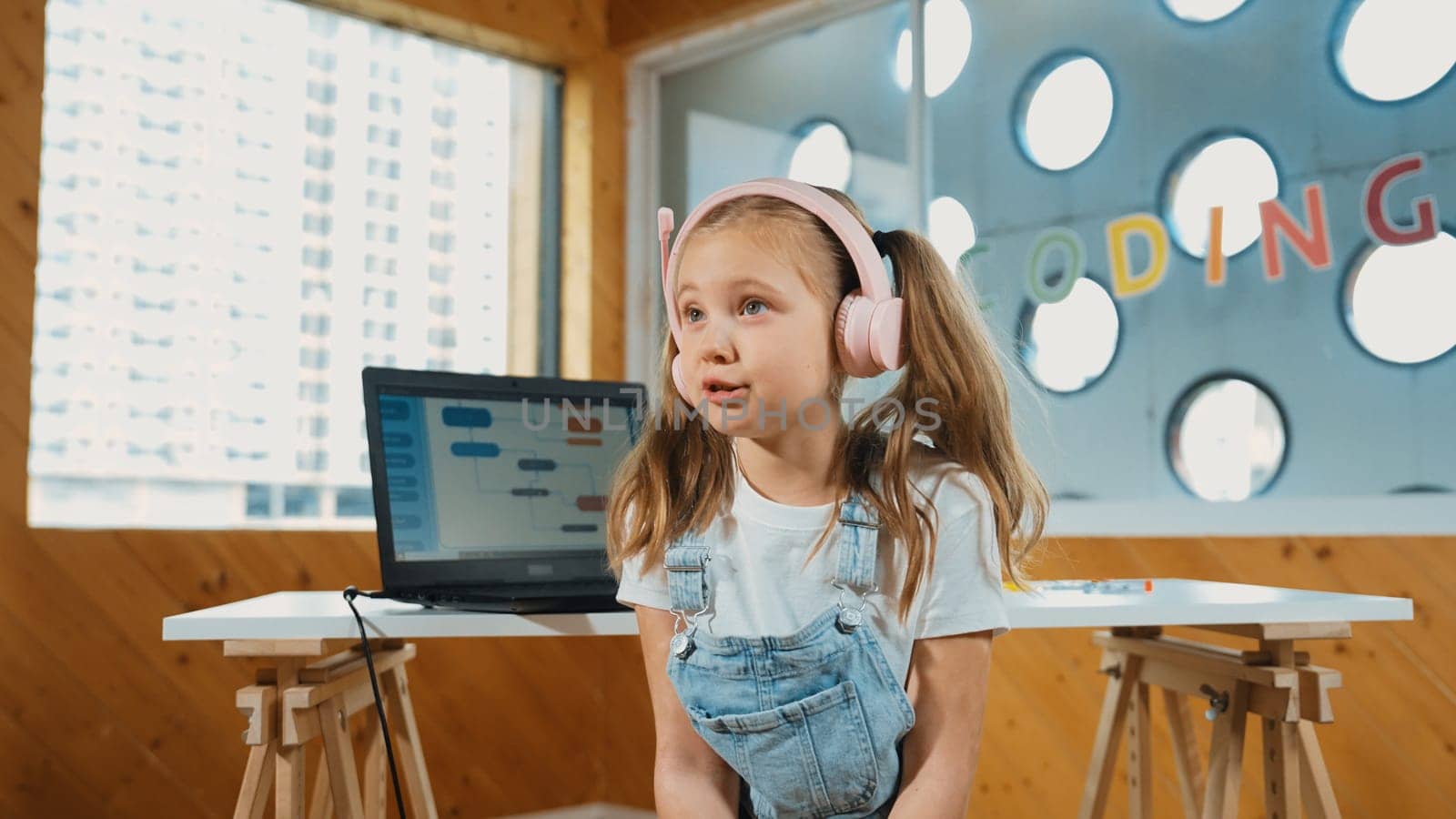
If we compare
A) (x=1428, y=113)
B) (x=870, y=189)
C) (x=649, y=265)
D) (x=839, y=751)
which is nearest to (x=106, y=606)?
(x=649, y=265)

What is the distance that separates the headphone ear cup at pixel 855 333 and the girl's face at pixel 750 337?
0.01m

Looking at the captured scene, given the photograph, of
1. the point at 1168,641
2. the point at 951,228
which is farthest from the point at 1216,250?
the point at 1168,641

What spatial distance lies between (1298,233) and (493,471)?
4.86 ft

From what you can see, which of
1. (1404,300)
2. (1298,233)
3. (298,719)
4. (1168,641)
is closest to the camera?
(298,719)

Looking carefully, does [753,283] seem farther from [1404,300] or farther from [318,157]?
[318,157]

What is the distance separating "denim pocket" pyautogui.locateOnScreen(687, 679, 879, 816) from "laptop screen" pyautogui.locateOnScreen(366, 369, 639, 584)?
784 millimetres

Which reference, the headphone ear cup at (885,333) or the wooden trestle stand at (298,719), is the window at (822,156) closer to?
the wooden trestle stand at (298,719)

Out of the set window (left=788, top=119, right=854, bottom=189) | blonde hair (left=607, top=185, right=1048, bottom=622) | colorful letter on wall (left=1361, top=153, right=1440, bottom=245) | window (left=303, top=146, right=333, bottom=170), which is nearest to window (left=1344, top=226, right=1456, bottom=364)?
colorful letter on wall (left=1361, top=153, right=1440, bottom=245)

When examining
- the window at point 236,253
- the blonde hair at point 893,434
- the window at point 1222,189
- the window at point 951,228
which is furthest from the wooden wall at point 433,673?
the blonde hair at point 893,434


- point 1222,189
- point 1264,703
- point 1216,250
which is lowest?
point 1264,703

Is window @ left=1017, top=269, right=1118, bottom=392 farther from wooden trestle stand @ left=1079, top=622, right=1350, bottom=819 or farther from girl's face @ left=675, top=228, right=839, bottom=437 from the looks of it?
girl's face @ left=675, top=228, right=839, bottom=437

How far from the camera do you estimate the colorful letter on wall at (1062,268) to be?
8.69 feet

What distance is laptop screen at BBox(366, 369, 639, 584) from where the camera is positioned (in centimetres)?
172

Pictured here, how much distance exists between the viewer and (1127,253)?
8.47 feet
